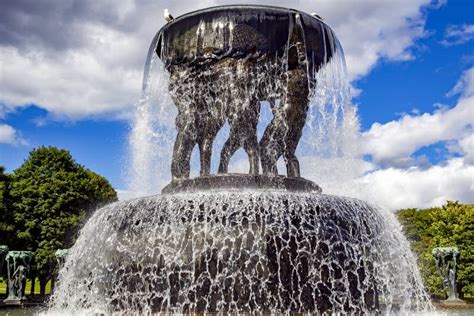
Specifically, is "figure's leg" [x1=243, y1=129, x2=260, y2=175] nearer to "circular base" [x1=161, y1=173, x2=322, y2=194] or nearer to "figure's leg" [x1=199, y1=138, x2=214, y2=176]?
"circular base" [x1=161, y1=173, x2=322, y2=194]

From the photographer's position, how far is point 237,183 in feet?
36.2

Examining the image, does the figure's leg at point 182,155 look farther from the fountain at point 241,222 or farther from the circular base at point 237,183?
the circular base at point 237,183

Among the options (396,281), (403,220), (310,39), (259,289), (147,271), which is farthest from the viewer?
(403,220)

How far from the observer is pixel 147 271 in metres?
9.50

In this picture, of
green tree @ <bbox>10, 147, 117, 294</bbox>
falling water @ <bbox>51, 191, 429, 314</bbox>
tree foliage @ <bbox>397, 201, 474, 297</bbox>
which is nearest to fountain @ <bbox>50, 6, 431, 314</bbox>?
falling water @ <bbox>51, 191, 429, 314</bbox>

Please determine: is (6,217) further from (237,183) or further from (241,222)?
(241,222)

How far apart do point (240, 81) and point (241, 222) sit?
4.22 m

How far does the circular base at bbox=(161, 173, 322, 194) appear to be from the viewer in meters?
11.0

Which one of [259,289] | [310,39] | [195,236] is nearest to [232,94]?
[310,39]

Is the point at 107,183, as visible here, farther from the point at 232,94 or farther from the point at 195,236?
the point at 195,236

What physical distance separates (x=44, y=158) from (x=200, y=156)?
82.1 feet

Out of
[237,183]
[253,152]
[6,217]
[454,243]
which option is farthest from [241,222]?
[454,243]

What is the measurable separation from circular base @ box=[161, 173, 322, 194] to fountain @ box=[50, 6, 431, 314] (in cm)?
3

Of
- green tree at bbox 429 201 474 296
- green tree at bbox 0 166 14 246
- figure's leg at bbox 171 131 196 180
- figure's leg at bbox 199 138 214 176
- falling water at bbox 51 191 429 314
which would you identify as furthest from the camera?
green tree at bbox 429 201 474 296
